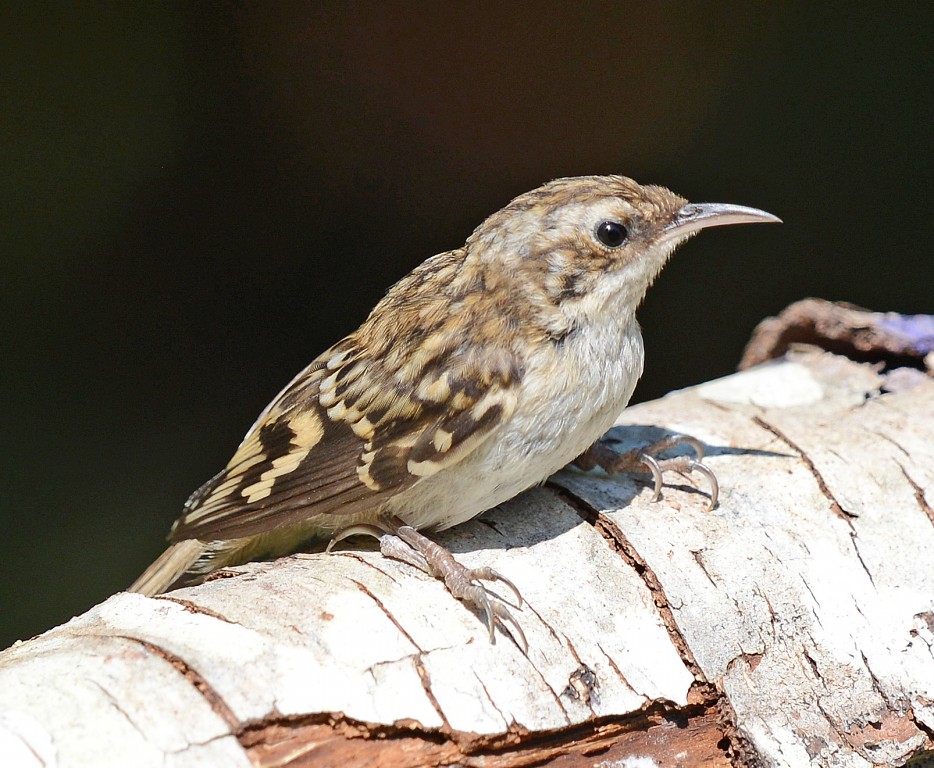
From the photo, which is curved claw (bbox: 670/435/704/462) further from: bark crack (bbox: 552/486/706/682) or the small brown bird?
bark crack (bbox: 552/486/706/682)

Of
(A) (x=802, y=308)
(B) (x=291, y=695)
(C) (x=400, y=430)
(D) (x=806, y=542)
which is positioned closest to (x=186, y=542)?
(C) (x=400, y=430)

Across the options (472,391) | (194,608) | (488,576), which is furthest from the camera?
(472,391)

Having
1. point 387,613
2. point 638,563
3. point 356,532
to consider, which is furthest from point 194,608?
point 638,563

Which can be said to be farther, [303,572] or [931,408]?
[931,408]

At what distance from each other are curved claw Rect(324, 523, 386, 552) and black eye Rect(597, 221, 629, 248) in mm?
892

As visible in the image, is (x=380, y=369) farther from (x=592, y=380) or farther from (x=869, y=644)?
(x=869, y=644)

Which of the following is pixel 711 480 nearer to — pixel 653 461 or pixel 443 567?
pixel 653 461

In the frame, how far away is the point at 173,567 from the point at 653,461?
4.21 feet

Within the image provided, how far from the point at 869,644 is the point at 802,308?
4.67ft

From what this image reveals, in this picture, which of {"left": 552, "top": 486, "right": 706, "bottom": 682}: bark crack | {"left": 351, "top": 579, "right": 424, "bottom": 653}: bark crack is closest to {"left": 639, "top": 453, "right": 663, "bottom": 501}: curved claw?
{"left": 552, "top": 486, "right": 706, "bottom": 682}: bark crack

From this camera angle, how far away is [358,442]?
2.46m

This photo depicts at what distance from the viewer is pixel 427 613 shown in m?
2.00

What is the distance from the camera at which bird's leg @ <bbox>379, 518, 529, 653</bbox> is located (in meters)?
2.00

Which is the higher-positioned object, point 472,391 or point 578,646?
point 472,391
